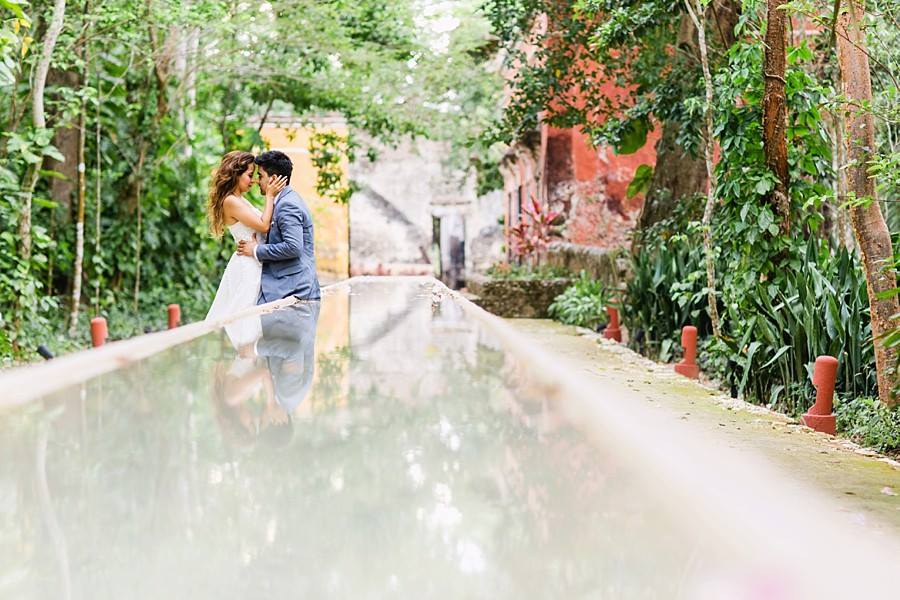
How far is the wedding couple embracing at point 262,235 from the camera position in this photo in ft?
14.7

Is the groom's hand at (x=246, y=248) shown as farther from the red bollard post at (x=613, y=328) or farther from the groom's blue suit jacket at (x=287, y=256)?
the red bollard post at (x=613, y=328)

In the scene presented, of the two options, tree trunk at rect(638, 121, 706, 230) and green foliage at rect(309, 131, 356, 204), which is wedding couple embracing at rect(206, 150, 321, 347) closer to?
tree trunk at rect(638, 121, 706, 230)

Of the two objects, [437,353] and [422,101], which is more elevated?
[422,101]

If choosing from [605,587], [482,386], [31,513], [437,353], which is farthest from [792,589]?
[437,353]

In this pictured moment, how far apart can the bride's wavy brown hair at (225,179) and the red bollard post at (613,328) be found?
21.9ft

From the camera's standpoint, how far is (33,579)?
99 cm

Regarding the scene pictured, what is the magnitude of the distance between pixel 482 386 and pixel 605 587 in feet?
3.52

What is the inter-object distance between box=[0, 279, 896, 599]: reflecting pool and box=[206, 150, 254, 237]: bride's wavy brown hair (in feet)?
9.28

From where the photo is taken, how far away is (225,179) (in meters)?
4.68

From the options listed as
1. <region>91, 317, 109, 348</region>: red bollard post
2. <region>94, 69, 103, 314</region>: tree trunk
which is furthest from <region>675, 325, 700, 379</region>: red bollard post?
<region>94, 69, 103, 314</region>: tree trunk

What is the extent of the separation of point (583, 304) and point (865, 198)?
24.0 feet

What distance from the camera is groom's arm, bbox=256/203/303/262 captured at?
14.6 feet

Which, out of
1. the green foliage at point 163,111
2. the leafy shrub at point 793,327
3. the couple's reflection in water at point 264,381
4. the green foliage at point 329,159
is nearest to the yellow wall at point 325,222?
the green foliage at point 329,159

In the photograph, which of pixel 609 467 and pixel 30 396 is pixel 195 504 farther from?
pixel 30 396
